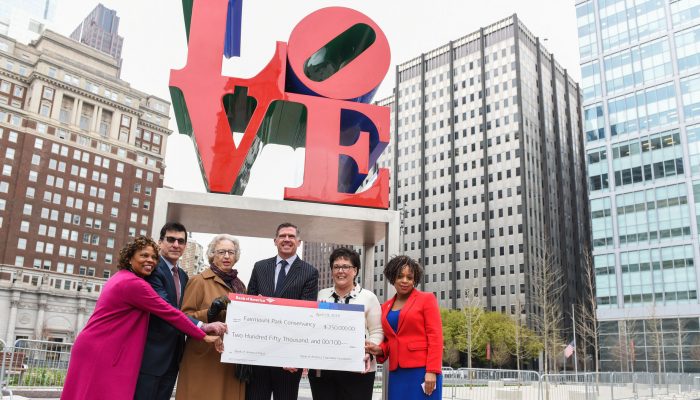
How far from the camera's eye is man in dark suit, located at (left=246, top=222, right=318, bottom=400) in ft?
18.4

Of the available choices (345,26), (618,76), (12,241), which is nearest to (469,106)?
(618,76)

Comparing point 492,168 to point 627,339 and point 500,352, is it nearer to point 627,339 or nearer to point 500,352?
point 500,352

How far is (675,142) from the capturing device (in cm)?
5706

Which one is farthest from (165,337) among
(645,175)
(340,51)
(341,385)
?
(645,175)

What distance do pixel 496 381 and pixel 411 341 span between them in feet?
58.7

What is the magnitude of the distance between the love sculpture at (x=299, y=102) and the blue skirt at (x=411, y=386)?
381 centimetres

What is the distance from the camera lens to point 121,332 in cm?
494

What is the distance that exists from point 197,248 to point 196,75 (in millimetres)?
175215

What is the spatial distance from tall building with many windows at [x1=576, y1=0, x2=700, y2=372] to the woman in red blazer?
53708 mm

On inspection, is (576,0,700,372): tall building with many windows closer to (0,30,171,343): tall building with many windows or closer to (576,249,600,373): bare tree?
(576,249,600,373): bare tree

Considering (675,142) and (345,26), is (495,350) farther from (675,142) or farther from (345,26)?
(345,26)

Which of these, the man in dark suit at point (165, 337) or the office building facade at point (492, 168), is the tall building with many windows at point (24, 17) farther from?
the man in dark suit at point (165, 337)

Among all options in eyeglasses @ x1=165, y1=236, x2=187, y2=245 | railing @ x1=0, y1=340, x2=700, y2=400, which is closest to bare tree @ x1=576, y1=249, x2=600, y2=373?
railing @ x1=0, y1=340, x2=700, y2=400

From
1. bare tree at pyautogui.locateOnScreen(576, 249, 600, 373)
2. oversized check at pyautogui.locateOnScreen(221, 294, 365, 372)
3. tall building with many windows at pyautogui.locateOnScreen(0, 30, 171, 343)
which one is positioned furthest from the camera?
tall building with many windows at pyautogui.locateOnScreen(0, 30, 171, 343)
